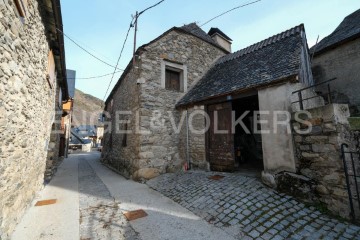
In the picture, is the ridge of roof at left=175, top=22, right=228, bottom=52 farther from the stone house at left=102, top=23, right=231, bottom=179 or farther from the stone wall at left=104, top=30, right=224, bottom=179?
the stone wall at left=104, top=30, right=224, bottom=179

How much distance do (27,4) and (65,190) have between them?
5.14 meters

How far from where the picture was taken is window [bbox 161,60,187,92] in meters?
7.90

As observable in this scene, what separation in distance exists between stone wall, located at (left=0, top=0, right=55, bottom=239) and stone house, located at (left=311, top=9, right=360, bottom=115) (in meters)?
11.5

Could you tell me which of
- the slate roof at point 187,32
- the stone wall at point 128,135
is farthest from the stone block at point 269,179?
the slate roof at point 187,32

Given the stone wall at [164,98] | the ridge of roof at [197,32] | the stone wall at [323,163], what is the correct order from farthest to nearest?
the ridge of roof at [197,32] → the stone wall at [164,98] → the stone wall at [323,163]

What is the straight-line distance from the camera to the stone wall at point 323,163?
3664 mm

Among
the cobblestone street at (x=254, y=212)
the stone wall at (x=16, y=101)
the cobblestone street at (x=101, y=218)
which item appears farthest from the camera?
the cobblestone street at (x=101, y=218)

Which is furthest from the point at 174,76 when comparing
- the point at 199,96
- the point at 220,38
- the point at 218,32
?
the point at 218,32

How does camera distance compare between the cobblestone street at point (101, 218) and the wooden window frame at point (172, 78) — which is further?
the wooden window frame at point (172, 78)

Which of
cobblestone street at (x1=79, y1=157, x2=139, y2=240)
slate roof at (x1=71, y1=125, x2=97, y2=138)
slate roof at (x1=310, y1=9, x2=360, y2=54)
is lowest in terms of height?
cobblestone street at (x1=79, y1=157, x2=139, y2=240)

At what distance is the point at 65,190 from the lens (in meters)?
5.92

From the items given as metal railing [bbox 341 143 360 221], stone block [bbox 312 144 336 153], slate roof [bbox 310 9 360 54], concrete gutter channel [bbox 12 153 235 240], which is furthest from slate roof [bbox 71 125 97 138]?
metal railing [bbox 341 143 360 221]

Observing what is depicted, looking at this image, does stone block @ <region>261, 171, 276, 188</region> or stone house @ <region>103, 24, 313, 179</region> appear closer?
stone block @ <region>261, 171, 276, 188</region>

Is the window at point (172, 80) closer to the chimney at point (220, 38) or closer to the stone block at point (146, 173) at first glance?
the stone block at point (146, 173)
